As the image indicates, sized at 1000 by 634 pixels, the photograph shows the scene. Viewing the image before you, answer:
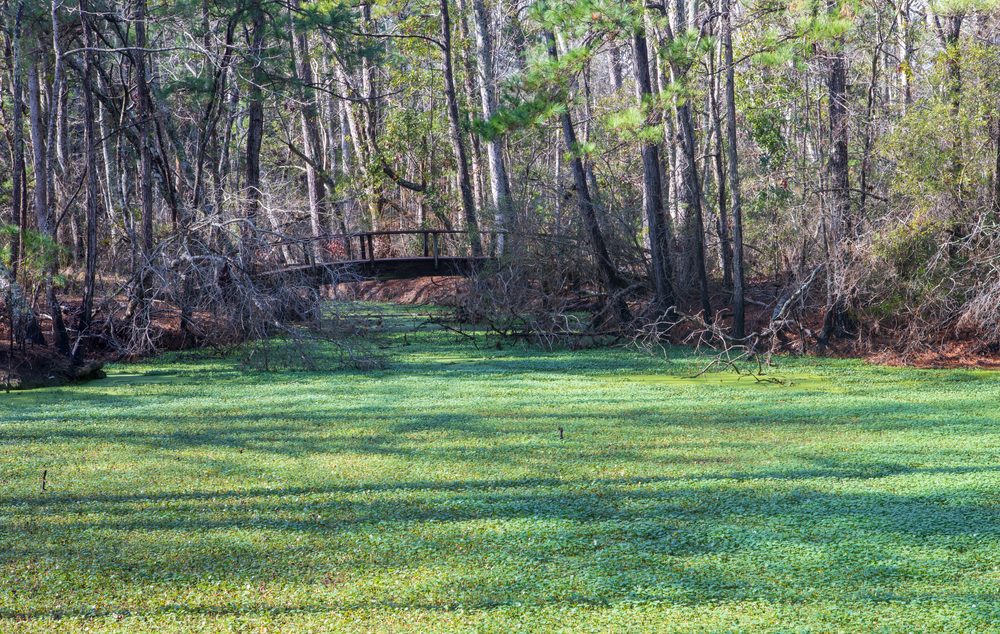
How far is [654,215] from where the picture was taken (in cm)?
1526

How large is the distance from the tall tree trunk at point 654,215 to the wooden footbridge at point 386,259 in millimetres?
2851

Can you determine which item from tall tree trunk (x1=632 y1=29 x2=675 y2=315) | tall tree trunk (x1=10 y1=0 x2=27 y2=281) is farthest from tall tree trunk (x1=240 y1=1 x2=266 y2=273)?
tall tree trunk (x1=632 y1=29 x2=675 y2=315)

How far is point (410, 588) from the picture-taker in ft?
13.5

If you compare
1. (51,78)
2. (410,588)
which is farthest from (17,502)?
(51,78)

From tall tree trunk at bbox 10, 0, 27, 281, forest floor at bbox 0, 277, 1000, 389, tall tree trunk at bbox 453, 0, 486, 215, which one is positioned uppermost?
tall tree trunk at bbox 453, 0, 486, 215

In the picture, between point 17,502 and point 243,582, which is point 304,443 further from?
point 243,582

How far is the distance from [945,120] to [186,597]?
37.5 feet

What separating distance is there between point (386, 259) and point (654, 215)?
766 cm

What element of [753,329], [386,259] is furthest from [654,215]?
[386,259]

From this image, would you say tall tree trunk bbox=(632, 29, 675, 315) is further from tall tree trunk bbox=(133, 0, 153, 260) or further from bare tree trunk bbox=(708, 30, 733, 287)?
tall tree trunk bbox=(133, 0, 153, 260)

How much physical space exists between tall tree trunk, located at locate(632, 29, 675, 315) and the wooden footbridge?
285 cm

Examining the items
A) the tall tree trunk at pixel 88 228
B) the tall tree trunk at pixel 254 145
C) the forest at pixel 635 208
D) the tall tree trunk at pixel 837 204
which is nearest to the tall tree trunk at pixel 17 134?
the forest at pixel 635 208

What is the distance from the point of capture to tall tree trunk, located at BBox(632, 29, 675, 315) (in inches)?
565

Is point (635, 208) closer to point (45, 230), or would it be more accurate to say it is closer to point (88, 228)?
point (88, 228)
